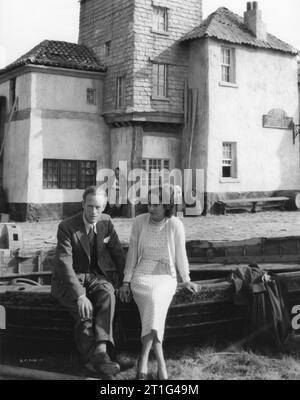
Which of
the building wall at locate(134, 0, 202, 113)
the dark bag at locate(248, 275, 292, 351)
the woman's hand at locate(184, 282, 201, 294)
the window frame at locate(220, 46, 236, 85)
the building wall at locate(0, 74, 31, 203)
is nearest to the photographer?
the woman's hand at locate(184, 282, 201, 294)

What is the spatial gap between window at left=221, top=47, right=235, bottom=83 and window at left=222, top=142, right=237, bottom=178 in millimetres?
2652

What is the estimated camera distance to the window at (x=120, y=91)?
2042cm

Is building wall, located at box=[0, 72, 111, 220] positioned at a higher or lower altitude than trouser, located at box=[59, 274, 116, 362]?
higher

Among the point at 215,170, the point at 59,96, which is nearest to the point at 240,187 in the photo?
the point at 215,170

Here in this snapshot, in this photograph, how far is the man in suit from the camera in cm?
528

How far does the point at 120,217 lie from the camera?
20.1 m

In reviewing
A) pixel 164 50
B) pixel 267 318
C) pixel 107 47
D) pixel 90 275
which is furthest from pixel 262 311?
pixel 107 47

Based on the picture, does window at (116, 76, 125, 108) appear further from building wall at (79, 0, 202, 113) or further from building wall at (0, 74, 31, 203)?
building wall at (0, 74, 31, 203)

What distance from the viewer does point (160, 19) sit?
20.7 meters

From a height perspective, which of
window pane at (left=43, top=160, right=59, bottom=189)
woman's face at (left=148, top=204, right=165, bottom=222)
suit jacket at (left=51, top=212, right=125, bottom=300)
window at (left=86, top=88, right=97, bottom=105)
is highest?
window at (left=86, top=88, right=97, bottom=105)

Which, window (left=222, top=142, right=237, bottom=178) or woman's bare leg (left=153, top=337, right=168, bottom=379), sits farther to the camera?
window (left=222, top=142, right=237, bottom=178)

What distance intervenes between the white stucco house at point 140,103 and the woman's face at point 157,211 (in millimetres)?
14386

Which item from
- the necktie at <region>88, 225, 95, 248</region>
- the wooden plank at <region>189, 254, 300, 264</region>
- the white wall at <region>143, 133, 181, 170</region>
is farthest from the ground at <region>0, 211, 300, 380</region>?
the white wall at <region>143, 133, 181, 170</region>

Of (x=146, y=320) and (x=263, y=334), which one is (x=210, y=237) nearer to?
(x=263, y=334)
